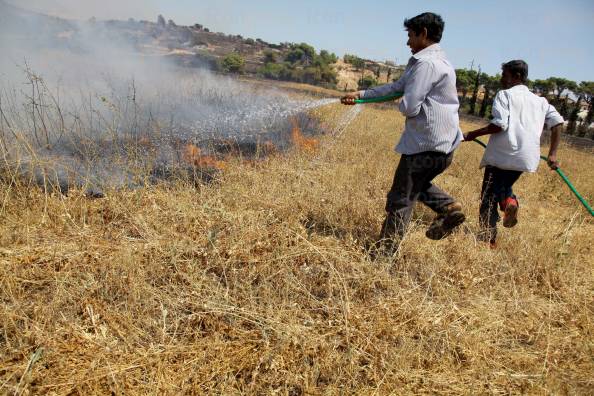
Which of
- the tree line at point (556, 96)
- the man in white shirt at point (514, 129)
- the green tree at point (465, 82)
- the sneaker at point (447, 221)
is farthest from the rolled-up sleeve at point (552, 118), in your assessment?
the green tree at point (465, 82)

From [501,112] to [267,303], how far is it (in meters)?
2.55

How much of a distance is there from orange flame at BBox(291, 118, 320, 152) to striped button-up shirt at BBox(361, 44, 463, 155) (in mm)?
3592

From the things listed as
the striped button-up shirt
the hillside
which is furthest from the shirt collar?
the hillside

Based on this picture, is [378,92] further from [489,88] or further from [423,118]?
[489,88]

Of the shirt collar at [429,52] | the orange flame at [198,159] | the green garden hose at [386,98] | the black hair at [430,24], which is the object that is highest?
the black hair at [430,24]

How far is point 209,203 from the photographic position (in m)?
3.23

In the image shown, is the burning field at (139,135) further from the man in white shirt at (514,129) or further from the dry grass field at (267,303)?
the man in white shirt at (514,129)

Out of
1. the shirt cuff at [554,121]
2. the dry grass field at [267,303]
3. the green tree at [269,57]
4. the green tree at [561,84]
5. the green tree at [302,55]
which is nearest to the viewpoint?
the dry grass field at [267,303]

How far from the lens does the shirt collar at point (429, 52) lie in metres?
2.35

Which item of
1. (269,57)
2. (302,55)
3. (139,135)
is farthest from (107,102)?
(302,55)

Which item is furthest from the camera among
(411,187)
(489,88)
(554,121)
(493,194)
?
(489,88)

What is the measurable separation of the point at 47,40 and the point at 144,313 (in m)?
11.2

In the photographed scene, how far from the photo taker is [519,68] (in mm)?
3031

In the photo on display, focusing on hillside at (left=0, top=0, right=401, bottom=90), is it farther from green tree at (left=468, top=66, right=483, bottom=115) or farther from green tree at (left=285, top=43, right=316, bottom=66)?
green tree at (left=468, top=66, right=483, bottom=115)
